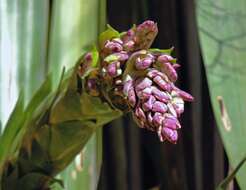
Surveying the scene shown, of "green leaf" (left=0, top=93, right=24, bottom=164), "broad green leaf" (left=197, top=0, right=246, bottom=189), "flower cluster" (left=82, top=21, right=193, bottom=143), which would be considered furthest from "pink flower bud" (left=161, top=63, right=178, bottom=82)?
"broad green leaf" (left=197, top=0, right=246, bottom=189)

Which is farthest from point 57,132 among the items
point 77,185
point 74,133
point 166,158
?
point 166,158

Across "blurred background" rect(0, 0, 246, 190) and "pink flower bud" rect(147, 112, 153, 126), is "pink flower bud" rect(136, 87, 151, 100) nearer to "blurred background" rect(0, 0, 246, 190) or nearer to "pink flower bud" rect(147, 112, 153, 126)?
"pink flower bud" rect(147, 112, 153, 126)

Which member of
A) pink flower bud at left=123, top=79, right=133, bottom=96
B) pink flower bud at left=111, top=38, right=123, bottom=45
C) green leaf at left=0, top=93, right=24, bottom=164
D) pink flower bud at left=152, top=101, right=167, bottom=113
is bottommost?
green leaf at left=0, top=93, right=24, bottom=164

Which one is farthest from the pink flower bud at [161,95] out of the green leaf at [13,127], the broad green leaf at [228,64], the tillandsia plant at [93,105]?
the broad green leaf at [228,64]

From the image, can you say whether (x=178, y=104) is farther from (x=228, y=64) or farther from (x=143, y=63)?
(x=228, y=64)

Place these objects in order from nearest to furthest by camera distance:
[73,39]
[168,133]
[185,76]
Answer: [168,133] → [73,39] → [185,76]

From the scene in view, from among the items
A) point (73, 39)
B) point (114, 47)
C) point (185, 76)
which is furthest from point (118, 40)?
point (185, 76)

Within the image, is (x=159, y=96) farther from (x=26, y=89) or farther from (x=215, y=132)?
(x=215, y=132)
